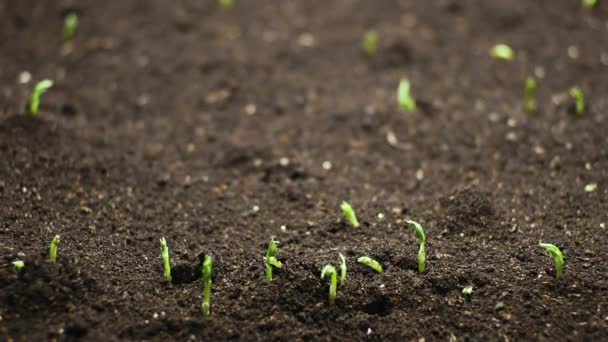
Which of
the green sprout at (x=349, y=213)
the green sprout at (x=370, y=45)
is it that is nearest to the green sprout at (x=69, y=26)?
the green sprout at (x=370, y=45)

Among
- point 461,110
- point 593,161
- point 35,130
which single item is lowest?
point 593,161

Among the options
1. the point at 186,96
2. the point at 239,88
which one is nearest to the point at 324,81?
the point at 239,88

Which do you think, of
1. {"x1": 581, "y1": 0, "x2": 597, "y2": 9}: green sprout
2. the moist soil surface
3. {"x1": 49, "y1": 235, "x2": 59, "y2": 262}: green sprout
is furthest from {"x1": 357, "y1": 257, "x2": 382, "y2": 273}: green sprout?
{"x1": 581, "y1": 0, "x2": 597, "y2": 9}: green sprout

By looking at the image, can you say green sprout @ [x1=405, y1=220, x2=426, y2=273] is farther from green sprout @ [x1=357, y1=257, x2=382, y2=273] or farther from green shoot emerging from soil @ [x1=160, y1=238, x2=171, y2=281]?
green shoot emerging from soil @ [x1=160, y1=238, x2=171, y2=281]

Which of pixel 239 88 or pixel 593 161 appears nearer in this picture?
pixel 593 161

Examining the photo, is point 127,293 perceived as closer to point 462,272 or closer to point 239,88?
point 462,272

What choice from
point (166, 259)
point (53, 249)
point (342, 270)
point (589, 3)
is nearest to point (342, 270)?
point (342, 270)
